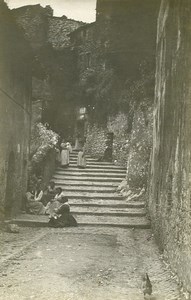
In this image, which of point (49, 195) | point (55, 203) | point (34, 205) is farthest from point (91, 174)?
point (55, 203)

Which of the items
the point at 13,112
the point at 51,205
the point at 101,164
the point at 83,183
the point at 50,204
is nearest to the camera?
the point at 13,112

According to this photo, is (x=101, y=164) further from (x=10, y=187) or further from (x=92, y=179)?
(x=10, y=187)

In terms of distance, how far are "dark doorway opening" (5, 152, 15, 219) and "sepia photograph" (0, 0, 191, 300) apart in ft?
0.11

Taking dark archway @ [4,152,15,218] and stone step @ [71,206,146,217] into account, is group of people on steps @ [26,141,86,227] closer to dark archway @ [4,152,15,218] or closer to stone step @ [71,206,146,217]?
stone step @ [71,206,146,217]

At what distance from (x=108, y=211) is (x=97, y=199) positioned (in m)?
1.78

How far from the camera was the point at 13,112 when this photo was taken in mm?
13406

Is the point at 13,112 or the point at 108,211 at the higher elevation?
the point at 13,112

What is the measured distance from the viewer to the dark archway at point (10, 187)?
13.7 m

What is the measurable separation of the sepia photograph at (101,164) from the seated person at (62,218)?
3 cm

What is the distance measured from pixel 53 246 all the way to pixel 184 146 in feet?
14.9

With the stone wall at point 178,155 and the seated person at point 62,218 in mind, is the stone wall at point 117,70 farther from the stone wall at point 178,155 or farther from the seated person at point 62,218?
the stone wall at point 178,155

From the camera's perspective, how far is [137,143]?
18.2 metres

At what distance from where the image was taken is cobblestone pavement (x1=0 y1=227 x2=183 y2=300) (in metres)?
6.38

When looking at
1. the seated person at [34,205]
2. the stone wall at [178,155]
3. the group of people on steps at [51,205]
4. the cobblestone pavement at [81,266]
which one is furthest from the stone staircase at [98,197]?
the stone wall at [178,155]
